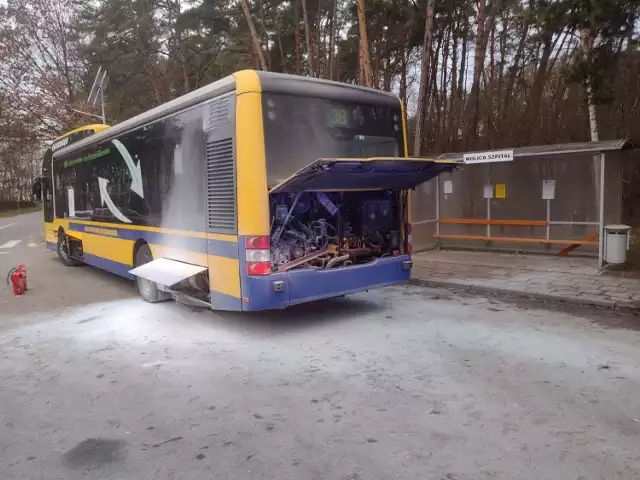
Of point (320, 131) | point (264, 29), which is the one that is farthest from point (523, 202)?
point (264, 29)

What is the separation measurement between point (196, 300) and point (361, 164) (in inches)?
117

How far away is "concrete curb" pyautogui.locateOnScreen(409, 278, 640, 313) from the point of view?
24.2ft

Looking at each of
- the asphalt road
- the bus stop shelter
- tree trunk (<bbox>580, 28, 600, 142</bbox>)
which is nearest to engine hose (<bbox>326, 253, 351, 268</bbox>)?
the asphalt road

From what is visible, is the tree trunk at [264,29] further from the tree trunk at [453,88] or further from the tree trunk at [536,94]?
the tree trunk at [536,94]

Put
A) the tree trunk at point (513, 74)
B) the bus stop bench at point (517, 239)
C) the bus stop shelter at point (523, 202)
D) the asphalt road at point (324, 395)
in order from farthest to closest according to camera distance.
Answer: the tree trunk at point (513, 74), the bus stop bench at point (517, 239), the bus stop shelter at point (523, 202), the asphalt road at point (324, 395)

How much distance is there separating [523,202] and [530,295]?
5.49 meters

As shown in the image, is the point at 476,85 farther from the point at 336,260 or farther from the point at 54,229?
the point at 54,229

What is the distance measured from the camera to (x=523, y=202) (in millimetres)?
13094

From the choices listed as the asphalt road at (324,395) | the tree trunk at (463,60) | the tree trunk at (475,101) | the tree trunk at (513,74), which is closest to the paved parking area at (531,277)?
the asphalt road at (324,395)

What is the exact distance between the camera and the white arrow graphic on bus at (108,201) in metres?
9.18

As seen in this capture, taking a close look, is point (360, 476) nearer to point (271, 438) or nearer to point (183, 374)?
point (271, 438)

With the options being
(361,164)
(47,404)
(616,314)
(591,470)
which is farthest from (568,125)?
(47,404)

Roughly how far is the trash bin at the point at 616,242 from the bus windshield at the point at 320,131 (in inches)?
204

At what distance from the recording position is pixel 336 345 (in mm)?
5859
